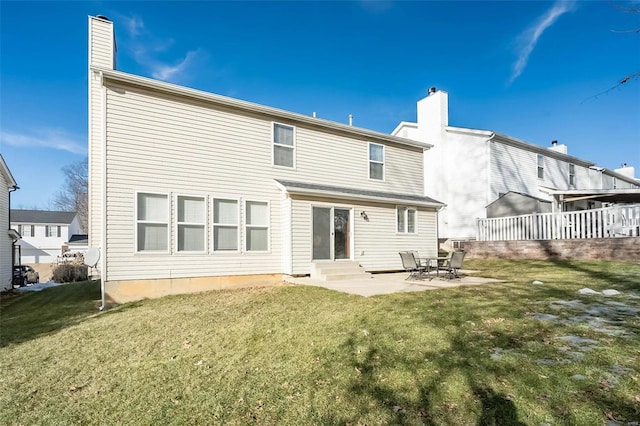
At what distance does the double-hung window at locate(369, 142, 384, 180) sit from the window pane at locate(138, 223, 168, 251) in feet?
27.0

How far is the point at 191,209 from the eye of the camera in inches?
395

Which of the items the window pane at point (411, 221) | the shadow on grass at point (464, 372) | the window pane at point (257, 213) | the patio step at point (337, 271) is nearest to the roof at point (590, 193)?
the window pane at point (411, 221)

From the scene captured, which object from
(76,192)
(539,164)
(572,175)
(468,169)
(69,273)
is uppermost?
(76,192)

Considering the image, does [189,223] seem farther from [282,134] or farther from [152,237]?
[282,134]

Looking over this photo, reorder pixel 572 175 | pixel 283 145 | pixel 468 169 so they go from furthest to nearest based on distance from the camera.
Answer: pixel 572 175 < pixel 468 169 < pixel 283 145

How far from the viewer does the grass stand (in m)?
3.16

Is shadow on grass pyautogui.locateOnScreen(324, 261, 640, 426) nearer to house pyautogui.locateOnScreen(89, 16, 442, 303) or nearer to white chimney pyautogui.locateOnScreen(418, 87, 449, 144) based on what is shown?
house pyautogui.locateOnScreen(89, 16, 442, 303)

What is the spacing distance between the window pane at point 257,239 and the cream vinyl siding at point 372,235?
0.98 metres

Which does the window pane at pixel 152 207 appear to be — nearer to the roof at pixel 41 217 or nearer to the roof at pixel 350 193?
the roof at pixel 350 193

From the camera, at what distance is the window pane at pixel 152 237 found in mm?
9320

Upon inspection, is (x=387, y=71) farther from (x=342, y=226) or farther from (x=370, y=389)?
(x=370, y=389)

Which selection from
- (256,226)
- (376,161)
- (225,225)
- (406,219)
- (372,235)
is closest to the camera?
(225,225)

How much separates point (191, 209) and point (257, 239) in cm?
226

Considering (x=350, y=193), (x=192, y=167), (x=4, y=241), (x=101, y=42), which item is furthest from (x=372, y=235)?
(x=4, y=241)
